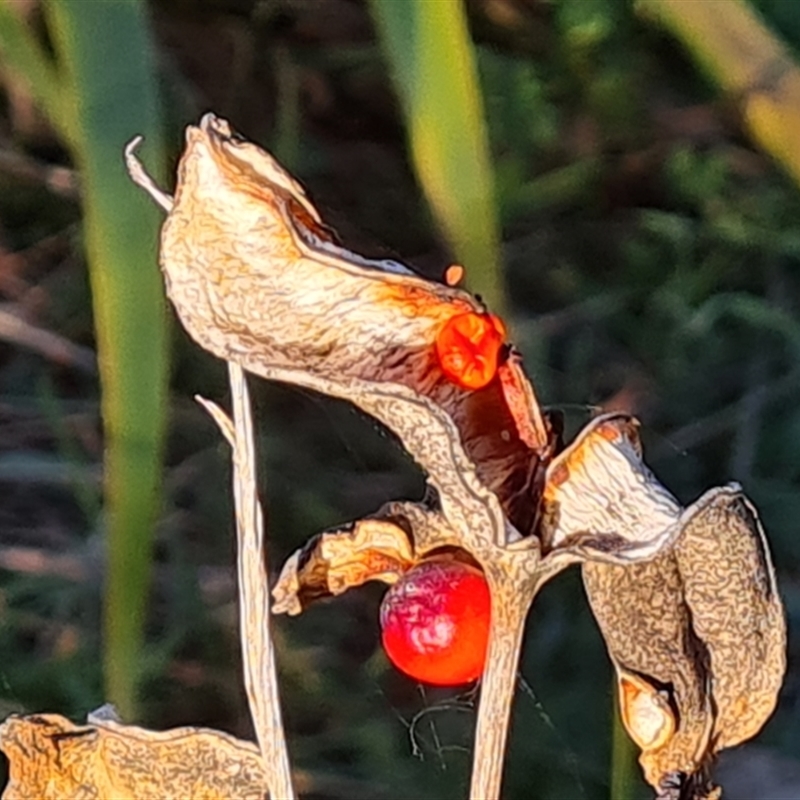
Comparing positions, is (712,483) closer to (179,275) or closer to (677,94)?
(677,94)

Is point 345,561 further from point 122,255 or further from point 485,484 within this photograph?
point 122,255

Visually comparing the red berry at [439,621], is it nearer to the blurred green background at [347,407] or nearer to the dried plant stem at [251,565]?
the dried plant stem at [251,565]

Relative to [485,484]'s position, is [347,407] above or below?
above

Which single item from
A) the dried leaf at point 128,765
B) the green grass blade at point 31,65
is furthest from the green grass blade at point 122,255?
the dried leaf at point 128,765

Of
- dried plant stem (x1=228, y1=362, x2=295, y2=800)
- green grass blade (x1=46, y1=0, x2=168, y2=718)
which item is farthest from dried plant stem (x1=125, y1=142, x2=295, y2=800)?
green grass blade (x1=46, y1=0, x2=168, y2=718)

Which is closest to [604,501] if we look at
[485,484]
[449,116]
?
[485,484]

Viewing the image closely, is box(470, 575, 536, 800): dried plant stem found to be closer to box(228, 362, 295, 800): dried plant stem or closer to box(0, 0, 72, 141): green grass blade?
box(228, 362, 295, 800): dried plant stem
